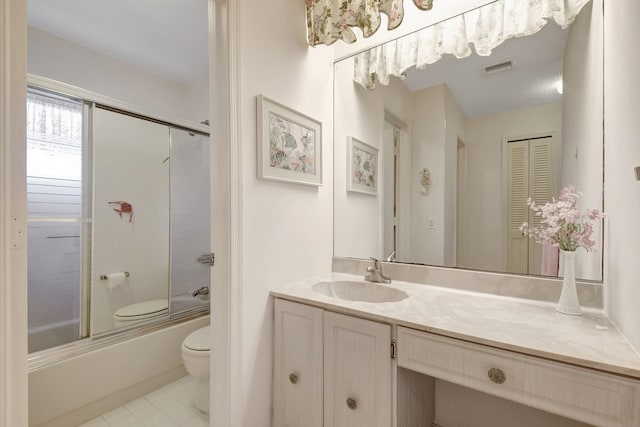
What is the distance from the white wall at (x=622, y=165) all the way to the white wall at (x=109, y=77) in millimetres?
2688

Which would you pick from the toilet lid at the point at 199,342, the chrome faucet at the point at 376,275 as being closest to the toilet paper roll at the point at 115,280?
the toilet lid at the point at 199,342

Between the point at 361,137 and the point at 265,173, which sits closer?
the point at 265,173

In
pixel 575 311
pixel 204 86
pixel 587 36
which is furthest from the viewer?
pixel 204 86

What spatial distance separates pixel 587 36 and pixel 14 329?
89.2 inches

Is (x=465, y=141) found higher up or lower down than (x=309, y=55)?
lower down

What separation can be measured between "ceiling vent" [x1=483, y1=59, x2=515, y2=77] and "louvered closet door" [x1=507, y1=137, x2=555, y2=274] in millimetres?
359

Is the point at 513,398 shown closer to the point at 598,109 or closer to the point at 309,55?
the point at 598,109

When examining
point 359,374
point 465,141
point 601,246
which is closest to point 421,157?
point 465,141

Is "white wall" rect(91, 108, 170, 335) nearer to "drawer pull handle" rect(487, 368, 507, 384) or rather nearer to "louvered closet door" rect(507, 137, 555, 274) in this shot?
"drawer pull handle" rect(487, 368, 507, 384)

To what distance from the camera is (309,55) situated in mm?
1688

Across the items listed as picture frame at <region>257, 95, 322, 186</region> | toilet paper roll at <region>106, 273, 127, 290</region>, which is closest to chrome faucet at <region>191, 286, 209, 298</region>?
toilet paper roll at <region>106, 273, 127, 290</region>

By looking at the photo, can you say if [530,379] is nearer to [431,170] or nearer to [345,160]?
[431,170]

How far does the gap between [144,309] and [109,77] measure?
80.0 inches

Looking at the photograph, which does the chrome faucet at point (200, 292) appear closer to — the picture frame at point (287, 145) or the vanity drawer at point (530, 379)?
the picture frame at point (287, 145)
